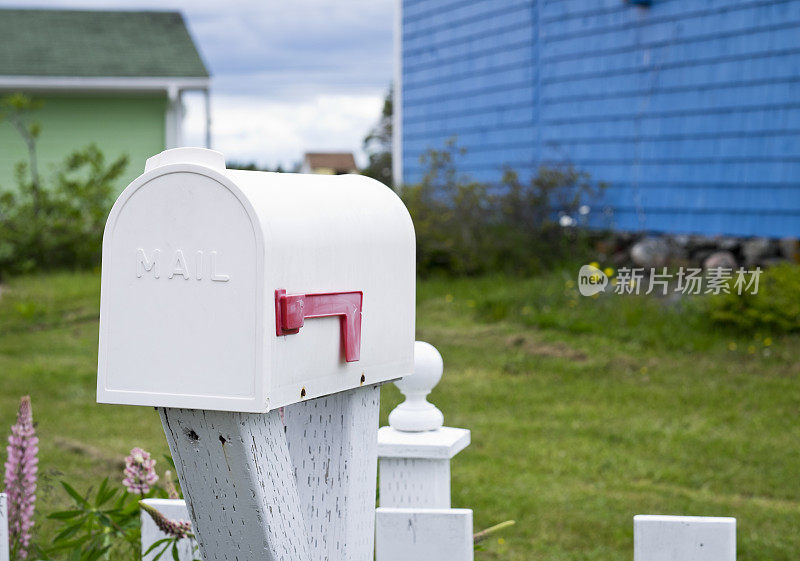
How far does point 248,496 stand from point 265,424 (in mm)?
101

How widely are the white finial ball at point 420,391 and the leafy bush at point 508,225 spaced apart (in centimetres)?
754

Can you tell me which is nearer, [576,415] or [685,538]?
[685,538]

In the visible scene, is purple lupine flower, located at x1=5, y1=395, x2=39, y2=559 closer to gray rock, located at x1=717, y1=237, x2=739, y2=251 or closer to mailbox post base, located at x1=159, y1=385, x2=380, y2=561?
mailbox post base, located at x1=159, y1=385, x2=380, y2=561

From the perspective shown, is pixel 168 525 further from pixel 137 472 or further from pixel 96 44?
pixel 96 44

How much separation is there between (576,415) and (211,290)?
4.44 m

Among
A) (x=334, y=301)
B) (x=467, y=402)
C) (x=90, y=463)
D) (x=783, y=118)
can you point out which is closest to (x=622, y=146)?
(x=783, y=118)

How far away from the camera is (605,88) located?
10477 millimetres

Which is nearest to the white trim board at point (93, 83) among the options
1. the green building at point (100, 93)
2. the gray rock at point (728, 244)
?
the green building at point (100, 93)

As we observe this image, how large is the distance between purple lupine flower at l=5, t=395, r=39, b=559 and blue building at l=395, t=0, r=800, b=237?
293 inches

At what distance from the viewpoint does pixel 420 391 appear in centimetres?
213

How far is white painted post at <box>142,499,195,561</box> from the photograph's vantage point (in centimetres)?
194

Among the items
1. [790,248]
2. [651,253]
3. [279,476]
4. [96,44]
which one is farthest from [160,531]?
[96,44]

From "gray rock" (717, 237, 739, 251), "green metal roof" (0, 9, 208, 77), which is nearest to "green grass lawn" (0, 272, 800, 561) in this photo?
"gray rock" (717, 237, 739, 251)

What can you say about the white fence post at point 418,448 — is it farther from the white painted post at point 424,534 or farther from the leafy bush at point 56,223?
the leafy bush at point 56,223
